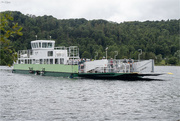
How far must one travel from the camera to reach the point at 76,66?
4481 centimetres

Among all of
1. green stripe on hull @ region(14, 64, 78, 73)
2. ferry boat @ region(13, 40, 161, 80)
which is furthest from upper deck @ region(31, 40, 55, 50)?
green stripe on hull @ region(14, 64, 78, 73)

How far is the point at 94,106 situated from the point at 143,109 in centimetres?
364

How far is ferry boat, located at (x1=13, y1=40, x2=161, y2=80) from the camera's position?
4100cm

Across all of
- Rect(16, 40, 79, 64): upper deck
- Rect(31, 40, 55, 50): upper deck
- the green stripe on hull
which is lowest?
the green stripe on hull

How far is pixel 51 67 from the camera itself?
51219 millimetres

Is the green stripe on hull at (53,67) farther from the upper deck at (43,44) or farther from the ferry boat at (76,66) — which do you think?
the upper deck at (43,44)

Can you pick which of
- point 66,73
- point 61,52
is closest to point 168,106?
point 66,73

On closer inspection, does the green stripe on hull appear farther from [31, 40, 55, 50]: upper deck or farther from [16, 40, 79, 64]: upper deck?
[31, 40, 55, 50]: upper deck

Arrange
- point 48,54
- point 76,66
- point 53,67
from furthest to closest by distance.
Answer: point 48,54
point 53,67
point 76,66

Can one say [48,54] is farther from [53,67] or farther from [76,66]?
[76,66]

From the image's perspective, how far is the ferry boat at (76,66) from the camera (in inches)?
1614

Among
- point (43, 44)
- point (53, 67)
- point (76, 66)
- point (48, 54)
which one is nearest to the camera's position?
point (76, 66)

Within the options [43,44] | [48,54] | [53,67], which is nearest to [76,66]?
[53,67]

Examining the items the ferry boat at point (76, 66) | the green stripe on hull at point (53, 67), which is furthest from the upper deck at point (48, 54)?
the green stripe on hull at point (53, 67)
